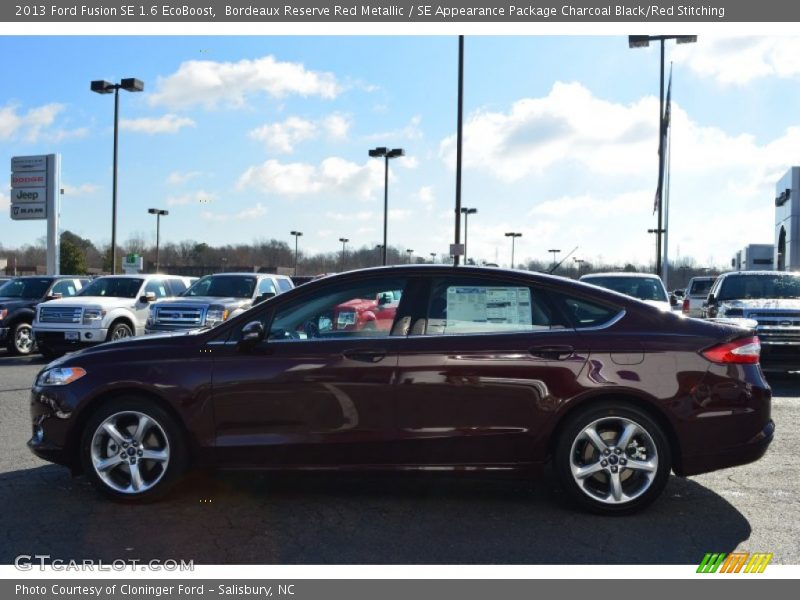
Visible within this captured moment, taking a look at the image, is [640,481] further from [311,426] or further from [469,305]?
[311,426]

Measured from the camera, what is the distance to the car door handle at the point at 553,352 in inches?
198

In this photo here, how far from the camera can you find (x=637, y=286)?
1430 cm

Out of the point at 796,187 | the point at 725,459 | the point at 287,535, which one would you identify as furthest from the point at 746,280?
the point at 796,187

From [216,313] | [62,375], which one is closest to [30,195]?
[216,313]

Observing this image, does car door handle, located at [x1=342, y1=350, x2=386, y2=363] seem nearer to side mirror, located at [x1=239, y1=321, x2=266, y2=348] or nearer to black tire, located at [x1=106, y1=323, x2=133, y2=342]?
side mirror, located at [x1=239, y1=321, x2=266, y2=348]

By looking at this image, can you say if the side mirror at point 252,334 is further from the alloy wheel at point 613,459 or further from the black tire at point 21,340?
the black tire at point 21,340

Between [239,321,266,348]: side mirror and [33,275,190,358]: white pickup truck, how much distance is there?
410 inches

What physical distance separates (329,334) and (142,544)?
5.72 feet

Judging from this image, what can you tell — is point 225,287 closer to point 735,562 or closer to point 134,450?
point 134,450

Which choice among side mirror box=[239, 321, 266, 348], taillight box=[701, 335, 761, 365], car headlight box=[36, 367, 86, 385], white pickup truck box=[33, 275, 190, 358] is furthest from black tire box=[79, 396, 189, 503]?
white pickup truck box=[33, 275, 190, 358]

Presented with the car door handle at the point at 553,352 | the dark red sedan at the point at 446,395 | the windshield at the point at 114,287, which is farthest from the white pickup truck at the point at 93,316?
the car door handle at the point at 553,352

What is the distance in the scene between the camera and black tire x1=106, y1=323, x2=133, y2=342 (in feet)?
49.9

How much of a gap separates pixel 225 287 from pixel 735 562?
1236 centimetres

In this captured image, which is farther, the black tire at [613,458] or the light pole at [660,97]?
the light pole at [660,97]
